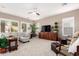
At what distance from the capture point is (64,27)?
7.99 ft

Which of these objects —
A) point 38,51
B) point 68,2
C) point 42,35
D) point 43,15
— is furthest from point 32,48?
point 68,2

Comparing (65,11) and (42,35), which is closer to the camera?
(65,11)

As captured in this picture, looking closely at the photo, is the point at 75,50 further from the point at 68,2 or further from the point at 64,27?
the point at 68,2

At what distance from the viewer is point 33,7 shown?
2324 millimetres

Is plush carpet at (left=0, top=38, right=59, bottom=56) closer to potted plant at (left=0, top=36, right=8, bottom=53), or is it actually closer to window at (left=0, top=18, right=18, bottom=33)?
potted plant at (left=0, top=36, right=8, bottom=53)

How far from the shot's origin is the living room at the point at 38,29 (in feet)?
7.41

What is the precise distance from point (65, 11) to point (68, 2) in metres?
0.23

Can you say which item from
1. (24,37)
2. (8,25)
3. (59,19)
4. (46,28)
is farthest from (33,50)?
(59,19)

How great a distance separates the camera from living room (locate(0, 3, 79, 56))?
2.26 m

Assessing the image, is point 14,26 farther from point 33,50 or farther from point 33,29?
point 33,50

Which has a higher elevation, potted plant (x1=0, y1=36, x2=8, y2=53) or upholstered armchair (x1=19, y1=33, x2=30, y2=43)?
upholstered armchair (x1=19, y1=33, x2=30, y2=43)

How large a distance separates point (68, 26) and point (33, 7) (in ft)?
3.33

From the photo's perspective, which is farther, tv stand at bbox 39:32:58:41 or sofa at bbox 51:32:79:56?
tv stand at bbox 39:32:58:41

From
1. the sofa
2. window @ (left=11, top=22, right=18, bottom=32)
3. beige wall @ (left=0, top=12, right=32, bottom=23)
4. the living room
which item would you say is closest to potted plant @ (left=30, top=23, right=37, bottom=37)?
the living room
